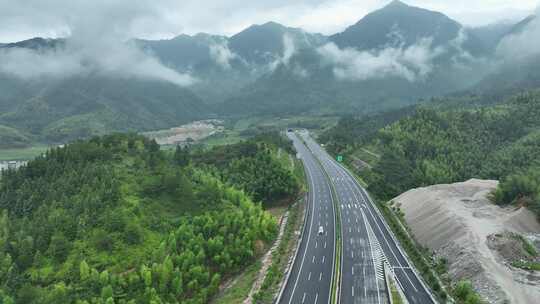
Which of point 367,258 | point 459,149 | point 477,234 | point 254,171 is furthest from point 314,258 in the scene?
point 459,149

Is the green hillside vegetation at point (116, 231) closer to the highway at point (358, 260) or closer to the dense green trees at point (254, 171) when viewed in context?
the dense green trees at point (254, 171)

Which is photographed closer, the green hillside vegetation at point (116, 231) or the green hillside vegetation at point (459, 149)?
the green hillside vegetation at point (116, 231)

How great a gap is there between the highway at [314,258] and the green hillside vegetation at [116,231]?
836cm

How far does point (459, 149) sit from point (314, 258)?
98938 millimetres

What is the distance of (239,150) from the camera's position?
477 feet

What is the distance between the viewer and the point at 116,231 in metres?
68.9

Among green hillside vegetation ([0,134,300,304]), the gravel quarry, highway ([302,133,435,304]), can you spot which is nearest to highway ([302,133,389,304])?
highway ([302,133,435,304])

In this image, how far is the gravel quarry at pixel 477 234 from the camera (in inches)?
2322

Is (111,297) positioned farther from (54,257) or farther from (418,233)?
(418,233)

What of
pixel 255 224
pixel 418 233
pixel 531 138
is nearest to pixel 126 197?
pixel 255 224

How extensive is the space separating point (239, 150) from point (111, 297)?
307ft

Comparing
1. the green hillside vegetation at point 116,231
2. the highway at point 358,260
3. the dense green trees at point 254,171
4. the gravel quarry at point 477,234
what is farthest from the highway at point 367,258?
the green hillside vegetation at point 116,231

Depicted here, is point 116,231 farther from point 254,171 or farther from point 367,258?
point 254,171

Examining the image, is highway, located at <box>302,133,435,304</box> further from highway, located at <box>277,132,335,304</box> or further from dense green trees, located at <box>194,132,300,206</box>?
dense green trees, located at <box>194,132,300,206</box>
